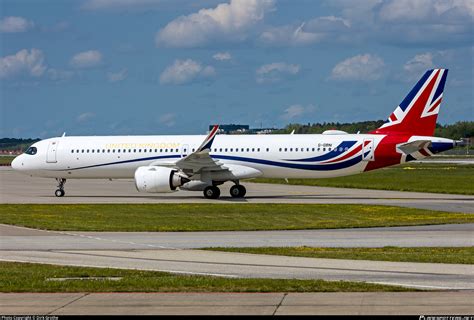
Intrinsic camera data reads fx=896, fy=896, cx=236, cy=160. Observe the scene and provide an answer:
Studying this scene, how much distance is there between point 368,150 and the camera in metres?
42.6

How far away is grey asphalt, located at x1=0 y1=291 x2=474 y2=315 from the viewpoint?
12289 mm

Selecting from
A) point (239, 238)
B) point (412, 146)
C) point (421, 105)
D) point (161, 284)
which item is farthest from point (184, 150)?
point (161, 284)

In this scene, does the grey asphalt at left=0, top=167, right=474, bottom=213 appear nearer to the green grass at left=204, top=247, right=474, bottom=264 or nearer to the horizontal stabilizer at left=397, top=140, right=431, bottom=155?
the horizontal stabilizer at left=397, top=140, right=431, bottom=155

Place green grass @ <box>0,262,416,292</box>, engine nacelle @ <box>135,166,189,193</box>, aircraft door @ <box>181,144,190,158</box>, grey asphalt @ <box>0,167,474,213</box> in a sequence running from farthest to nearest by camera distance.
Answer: aircraft door @ <box>181,144,190,158</box> < engine nacelle @ <box>135,166,189,193</box> < grey asphalt @ <box>0,167,474,213</box> < green grass @ <box>0,262,416,292</box>

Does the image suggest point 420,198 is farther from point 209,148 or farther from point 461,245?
point 461,245

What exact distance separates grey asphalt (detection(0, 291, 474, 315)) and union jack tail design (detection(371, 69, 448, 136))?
97.8ft

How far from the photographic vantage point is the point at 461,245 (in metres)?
22.0

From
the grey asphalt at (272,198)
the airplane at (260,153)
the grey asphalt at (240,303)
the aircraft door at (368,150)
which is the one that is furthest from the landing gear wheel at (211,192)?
the grey asphalt at (240,303)

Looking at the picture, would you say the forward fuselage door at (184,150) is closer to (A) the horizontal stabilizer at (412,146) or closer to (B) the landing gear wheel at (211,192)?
(B) the landing gear wheel at (211,192)

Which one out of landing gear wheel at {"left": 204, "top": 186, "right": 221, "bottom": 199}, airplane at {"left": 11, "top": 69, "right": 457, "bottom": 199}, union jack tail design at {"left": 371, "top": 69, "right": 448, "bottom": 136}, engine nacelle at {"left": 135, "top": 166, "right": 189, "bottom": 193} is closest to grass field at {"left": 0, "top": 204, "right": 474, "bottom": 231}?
engine nacelle at {"left": 135, "top": 166, "right": 189, "bottom": 193}

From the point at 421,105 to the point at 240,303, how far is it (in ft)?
103

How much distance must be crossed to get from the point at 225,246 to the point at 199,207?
45.6 ft

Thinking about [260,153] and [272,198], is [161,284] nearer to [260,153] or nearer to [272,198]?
[260,153]

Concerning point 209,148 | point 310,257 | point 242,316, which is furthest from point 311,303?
point 209,148
